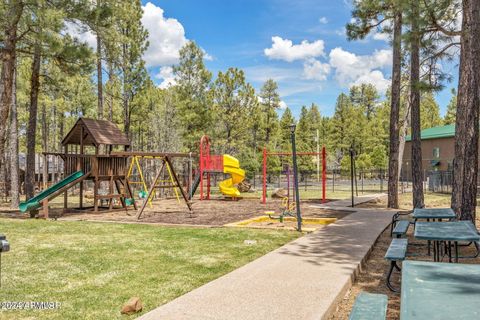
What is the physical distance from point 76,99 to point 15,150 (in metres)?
24.1

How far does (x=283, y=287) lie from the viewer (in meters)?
4.88

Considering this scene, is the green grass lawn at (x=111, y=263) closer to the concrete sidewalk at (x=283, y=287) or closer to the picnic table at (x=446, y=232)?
the concrete sidewalk at (x=283, y=287)

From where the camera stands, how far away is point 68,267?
6.20 meters

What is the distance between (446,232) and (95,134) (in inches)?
482

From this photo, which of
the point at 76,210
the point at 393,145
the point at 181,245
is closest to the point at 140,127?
the point at 76,210

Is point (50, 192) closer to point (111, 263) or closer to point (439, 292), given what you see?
point (111, 263)

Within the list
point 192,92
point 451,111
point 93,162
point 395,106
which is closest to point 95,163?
point 93,162

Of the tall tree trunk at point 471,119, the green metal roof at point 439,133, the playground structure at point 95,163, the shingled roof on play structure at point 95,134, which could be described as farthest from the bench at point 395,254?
the green metal roof at point 439,133

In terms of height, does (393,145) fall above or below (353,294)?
above

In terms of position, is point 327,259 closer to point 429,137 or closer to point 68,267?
point 68,267

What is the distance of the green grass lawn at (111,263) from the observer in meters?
4.64

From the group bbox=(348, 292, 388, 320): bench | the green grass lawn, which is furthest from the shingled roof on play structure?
bbox=(348, 292, 388, 320): bench

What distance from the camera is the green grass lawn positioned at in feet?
15.2

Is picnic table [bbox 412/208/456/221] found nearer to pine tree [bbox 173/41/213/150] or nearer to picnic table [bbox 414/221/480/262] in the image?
picnic table [bbox 414/221/480/262]
